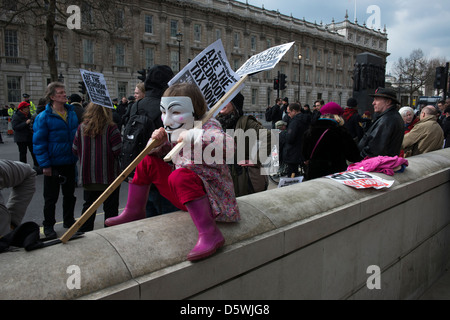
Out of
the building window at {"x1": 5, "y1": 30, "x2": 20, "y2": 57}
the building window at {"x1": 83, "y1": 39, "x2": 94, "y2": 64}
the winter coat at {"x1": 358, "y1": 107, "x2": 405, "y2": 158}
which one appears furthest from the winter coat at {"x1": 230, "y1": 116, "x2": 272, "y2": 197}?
the building window at {"x1": 83, "y1": 39, "x2": 94, "y2": 64}

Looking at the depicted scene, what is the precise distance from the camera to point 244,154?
387 centimetres

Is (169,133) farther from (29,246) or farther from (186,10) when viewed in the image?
(186,10)

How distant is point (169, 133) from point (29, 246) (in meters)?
1.01

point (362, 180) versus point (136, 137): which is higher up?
point (136, 137)

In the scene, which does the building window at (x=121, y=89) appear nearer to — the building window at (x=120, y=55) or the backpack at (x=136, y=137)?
the building window at (x=120, y=55)

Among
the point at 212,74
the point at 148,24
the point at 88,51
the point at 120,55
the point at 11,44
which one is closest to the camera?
the point at 212,74

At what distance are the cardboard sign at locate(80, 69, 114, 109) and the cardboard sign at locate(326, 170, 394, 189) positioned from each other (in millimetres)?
2542

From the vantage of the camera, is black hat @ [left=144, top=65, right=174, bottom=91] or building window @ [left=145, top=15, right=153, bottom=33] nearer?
black hat @ [left=144, top=65, right=174, bottom=91]

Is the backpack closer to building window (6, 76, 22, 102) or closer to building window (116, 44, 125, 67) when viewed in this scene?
building window (6, 76, 22, 102)

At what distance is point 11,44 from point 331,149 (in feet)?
120

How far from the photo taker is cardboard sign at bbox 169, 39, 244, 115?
2.64 metres

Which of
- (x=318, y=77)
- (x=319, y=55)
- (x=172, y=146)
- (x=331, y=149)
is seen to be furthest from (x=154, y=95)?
(x=319, y=55)

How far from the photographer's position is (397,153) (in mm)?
4539

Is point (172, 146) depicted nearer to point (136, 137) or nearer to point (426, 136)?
point (136, 137)
